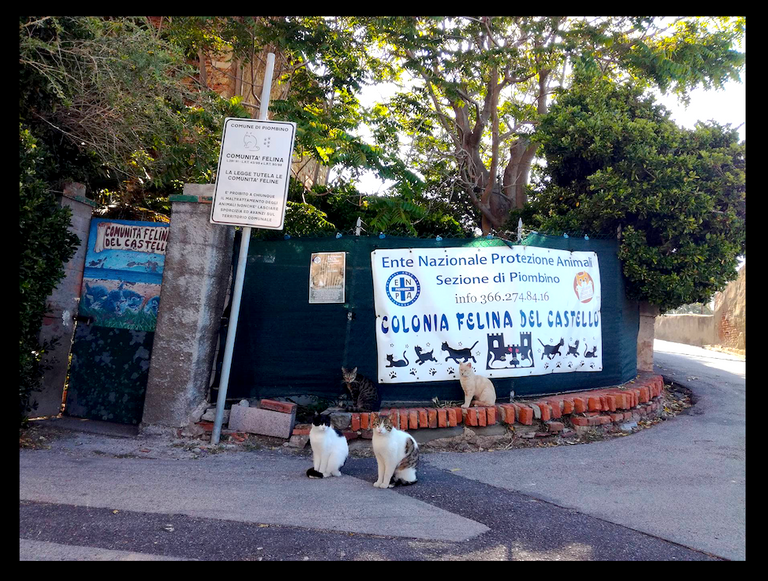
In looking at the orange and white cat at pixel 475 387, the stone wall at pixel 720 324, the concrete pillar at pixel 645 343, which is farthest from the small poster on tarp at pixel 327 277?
the stone wall at pixel 720 324

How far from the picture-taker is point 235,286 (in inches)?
226

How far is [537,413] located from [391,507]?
2.62 m

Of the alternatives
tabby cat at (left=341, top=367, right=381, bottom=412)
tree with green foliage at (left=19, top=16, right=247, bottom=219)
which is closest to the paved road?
tabby cat at (left=341, top=367, right=381, bottom=412)

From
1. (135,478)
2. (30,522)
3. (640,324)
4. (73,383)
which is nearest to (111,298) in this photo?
(73,383)

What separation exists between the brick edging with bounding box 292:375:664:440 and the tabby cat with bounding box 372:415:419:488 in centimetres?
97

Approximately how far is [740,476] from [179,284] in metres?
5.93

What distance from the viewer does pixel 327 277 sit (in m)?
6.22

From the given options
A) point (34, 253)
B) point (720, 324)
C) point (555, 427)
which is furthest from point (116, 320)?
point (720, 324)

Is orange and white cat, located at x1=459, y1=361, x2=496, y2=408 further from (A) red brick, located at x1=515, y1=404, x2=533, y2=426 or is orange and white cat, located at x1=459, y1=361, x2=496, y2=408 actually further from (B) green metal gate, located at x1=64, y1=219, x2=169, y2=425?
(B) green metal gate, located at x1=64, y1=219, x2=169, y2=425

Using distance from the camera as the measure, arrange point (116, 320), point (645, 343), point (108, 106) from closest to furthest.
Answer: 1. point (108, 106)
2. point (116, 320)
3. point (645, 343)

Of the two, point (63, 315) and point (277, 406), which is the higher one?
point (63, 315)

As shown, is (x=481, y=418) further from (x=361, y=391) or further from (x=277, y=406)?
(x=277, y=406)

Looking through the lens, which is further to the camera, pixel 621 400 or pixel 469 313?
pixel 621 400

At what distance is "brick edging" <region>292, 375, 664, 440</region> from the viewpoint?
5715 mm
